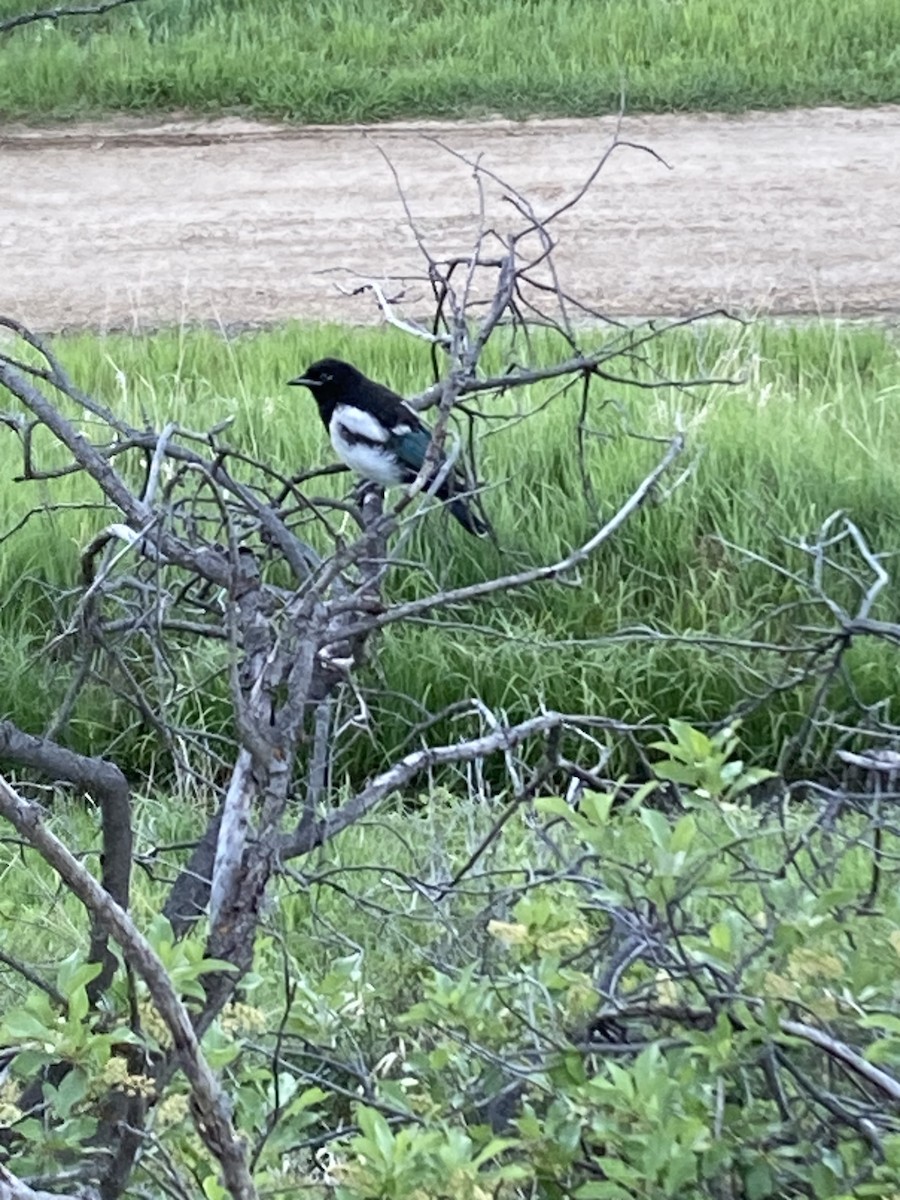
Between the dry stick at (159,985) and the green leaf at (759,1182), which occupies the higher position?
the dry stick at (159,985)

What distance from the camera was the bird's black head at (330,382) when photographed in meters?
4.70

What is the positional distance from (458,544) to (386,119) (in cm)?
595

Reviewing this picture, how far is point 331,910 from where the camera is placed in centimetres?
344

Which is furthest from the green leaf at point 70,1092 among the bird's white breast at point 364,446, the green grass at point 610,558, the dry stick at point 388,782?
the bird's white breast at point 364,446

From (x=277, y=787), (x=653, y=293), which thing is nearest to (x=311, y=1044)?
(x=277, y=787)

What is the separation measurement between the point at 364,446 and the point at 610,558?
84 centimetres

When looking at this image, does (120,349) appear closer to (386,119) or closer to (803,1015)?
(386,119)

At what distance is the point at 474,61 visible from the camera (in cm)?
1048

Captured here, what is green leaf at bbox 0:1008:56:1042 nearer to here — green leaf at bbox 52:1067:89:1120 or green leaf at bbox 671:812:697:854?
green leaf at bbox 52:1067:89:1120

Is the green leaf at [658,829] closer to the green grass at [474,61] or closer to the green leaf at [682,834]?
the green leaf at [682,834]

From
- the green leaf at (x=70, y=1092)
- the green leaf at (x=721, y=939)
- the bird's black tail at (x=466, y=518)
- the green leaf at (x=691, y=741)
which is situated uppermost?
the green leaf at (x=691, y=741)

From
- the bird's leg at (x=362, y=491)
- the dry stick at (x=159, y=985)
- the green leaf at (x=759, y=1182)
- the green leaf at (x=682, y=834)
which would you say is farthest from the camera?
the bird's leg at (x=362, y=491)

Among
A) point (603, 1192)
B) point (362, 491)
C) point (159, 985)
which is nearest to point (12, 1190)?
point (159, 985)

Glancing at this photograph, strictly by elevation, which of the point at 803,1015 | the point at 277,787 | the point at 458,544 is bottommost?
the point at 458,544
